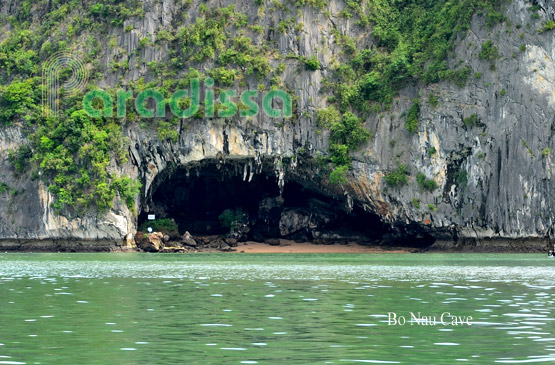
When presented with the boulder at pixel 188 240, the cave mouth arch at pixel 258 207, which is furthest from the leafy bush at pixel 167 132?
the boulder at pixel 188 240

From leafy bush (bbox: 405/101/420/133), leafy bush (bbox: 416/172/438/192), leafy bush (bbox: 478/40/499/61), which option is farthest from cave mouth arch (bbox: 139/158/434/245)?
leafy bush (bbox: 478/40/499/61)

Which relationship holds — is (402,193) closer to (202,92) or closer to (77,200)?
(202,92)

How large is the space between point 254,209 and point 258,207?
0.41 metres

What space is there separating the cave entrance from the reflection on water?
3714 cm

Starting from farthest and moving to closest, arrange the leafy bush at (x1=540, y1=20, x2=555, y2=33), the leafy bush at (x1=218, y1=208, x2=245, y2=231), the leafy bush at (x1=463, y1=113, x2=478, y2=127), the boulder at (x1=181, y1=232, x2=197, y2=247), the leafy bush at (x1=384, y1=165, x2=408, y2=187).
Answer: the leafy bush at (x1=218, y1=208, x2=245, y2=231)
the boulder at (x1=181, y1=232, x2=197, y2=247)
the leafy bush at (x1=384, y1=165, x2=408, y2=187)
the leafy bush at (x1=463, y1=113, x2=478, y2=127)
the leafy bush at (x1=540, y1=20, x2=555, y2=33)

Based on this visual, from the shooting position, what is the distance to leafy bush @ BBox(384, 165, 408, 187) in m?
62.2

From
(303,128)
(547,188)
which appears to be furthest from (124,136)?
(547,188)

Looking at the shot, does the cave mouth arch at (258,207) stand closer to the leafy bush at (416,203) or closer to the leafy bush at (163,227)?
the leafy bush at (163,227)

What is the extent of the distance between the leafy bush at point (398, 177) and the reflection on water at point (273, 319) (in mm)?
31600

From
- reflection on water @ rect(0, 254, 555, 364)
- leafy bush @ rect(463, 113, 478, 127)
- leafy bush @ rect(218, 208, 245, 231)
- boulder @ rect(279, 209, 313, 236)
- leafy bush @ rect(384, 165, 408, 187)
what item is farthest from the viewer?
boulder @ rect(279, 209, 313, 236)

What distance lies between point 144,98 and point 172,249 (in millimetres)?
11295

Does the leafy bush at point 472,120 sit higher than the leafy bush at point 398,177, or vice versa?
the leafy bush at point 472,120

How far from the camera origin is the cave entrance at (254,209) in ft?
222

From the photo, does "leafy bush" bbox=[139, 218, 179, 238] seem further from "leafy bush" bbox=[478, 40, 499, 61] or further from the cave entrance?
"leafy bush" bbox=[478, 40, 499, 61]
